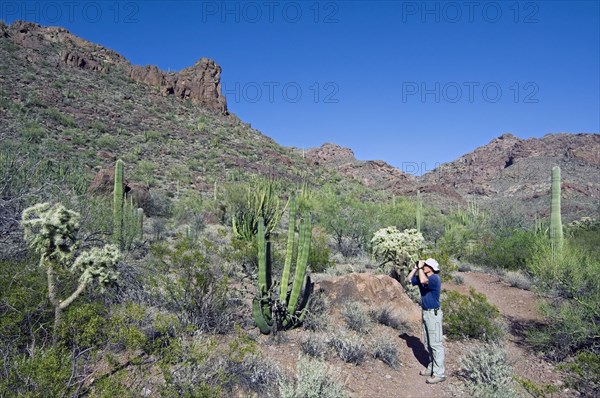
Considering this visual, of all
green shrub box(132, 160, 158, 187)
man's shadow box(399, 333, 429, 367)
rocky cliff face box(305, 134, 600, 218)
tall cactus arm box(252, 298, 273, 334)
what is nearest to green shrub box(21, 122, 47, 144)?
green shrub box(132, 160, 158, 187)

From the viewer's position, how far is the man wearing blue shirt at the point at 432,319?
4.62 metres

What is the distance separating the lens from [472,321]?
6176 mm

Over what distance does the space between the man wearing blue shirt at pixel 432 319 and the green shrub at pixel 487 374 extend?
336mm

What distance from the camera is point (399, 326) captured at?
255 inches

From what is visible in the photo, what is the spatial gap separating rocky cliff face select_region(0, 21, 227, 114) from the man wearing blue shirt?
4252cm

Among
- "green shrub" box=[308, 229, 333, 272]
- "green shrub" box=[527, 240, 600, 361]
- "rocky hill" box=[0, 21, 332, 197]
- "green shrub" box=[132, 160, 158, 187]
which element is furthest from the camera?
"rocky hill" box=[0, 21, 332, 197]

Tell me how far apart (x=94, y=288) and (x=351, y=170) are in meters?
56.6

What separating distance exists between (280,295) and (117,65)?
46862 millimetres

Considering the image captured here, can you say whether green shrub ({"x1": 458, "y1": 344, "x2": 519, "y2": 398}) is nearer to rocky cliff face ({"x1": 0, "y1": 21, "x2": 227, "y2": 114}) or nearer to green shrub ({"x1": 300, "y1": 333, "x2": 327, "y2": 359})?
green shrub ({"x1": 300, "y1": 333, "x2": 327, "y2": 359})

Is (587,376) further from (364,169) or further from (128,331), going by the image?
(364,169)

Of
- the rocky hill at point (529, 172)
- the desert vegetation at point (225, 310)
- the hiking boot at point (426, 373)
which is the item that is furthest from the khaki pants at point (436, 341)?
the rocky hill at point (529, 172)

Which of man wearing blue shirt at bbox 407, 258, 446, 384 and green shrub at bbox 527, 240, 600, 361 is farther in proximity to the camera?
green shrub at bbox 527, 240, 600, 361

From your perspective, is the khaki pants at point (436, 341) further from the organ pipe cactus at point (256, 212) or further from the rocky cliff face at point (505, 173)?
the rocky cliff face at point (505, 173)

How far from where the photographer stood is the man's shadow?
541 centimetres
